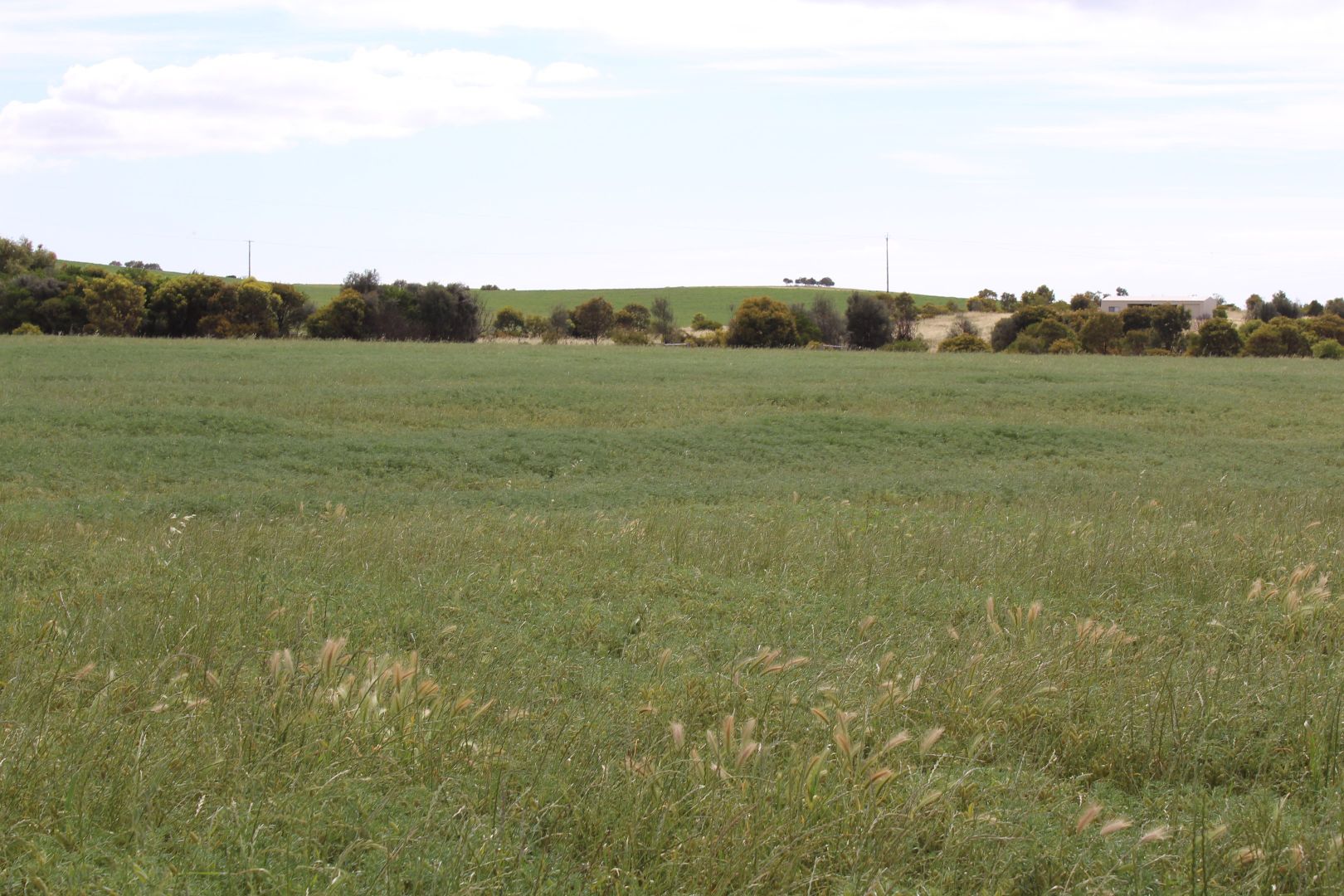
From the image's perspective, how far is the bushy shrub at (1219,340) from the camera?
61.8 meters

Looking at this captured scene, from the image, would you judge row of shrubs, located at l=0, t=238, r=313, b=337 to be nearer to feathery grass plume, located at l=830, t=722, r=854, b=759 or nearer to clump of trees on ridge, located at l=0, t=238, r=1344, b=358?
clump of trees on ridge, located at l=0, t=238, r=1344, b=358

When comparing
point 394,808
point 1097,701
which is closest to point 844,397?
point 1097,701

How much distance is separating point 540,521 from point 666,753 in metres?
6.86

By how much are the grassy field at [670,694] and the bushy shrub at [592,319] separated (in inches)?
2263

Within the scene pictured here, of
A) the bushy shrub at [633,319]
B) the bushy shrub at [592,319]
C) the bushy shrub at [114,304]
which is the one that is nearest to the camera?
the bushy shrub at [114,304]

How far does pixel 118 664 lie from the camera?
5102 mm

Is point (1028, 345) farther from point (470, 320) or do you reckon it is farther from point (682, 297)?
point (682, 297)

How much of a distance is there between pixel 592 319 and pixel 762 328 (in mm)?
13055

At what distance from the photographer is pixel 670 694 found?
5090 millimetres

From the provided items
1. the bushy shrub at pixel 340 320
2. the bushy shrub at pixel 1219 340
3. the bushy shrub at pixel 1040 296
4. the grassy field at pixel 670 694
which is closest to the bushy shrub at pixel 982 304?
the bushy shrub at pixel 1040 296

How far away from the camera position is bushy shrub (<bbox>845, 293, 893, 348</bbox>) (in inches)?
2862

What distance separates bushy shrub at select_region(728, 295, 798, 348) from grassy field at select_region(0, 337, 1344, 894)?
50.0m

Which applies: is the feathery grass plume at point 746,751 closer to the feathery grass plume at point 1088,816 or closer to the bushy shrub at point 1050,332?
the feathery grass plume at point 1088,816

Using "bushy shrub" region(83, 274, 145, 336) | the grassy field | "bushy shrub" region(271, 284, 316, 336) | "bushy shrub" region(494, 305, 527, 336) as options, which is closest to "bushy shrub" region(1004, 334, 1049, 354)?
"bushy shrub" region(494, 305, 527, 336)
